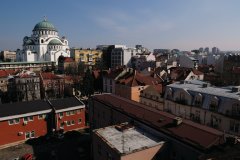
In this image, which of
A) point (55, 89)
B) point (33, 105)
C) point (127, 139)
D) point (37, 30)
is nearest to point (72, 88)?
point (55, 89)

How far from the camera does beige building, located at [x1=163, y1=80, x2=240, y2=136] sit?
26.7 m

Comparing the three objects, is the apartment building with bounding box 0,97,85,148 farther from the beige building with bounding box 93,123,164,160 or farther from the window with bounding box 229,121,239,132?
the window with bounding box 229,121,239,132

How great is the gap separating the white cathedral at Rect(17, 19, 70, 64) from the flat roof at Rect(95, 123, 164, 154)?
112724mm

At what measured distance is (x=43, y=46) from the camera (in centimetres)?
13238

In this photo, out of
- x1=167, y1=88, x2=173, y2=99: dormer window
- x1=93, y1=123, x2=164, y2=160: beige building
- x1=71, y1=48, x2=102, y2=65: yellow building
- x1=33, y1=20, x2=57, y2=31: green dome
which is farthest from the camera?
x1=33, y1=20, x2=57, y2=31: green dome

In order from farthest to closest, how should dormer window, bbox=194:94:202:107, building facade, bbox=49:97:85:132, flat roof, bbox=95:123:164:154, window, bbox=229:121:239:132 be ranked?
building facade, bbox=49:97:85:132, dormer window, bbox=194:94:202:107, window, bbox=229:121:239:132, flat roof, bbox=95:123:164:154

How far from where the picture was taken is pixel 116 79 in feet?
186

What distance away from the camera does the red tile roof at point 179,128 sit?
1869 centimetres

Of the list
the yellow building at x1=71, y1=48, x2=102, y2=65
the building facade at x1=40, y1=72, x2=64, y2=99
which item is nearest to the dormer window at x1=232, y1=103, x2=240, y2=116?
the building facade at x1=40, y1=72, x2=64, y2=99

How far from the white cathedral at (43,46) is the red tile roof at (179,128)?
109197 millimetres

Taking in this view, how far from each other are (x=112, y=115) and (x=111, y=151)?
10278mm

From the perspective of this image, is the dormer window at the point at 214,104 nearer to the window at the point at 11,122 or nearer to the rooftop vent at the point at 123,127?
the rooftop vent at the point at 123,127

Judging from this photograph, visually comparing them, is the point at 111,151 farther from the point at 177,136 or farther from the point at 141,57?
the point at 141,57

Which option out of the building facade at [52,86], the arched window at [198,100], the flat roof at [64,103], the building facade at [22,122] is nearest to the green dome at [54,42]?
the building facade at [52,86]
